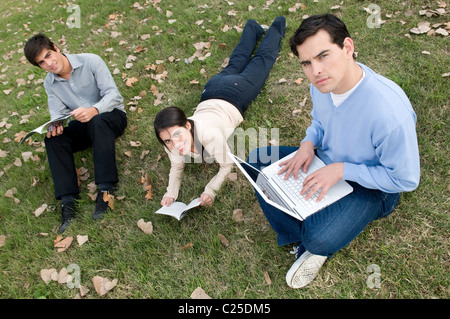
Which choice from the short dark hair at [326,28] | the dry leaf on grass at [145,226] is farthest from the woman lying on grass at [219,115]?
the short dark hair at [326,28]

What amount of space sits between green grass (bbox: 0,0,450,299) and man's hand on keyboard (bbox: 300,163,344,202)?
0.68m

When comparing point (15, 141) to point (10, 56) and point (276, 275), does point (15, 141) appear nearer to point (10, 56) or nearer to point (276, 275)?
point (10, 56)

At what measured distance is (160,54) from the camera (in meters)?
4.98

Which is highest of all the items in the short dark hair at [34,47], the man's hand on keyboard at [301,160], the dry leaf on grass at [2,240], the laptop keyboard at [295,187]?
the short dark hair at [34,47]

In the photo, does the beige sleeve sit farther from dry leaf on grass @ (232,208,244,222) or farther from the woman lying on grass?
dry leaf on grass @ (232,208,244,222)

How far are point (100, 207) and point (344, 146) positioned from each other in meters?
2.52

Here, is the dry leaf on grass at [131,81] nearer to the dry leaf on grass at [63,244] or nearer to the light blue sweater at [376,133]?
the dry leaf on grass at [63,244]

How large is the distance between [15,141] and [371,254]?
190 inches

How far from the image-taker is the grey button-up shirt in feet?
11.8

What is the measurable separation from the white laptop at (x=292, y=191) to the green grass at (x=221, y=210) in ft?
1.74

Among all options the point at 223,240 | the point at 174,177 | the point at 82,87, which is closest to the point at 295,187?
the point at 223,240

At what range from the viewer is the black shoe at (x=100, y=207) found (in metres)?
3.21

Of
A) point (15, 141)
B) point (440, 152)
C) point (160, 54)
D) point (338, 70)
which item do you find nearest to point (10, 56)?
point (15, 141)

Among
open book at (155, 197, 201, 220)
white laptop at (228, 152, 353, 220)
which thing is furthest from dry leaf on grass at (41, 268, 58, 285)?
white laptop at (228, 152, 353, 220)
